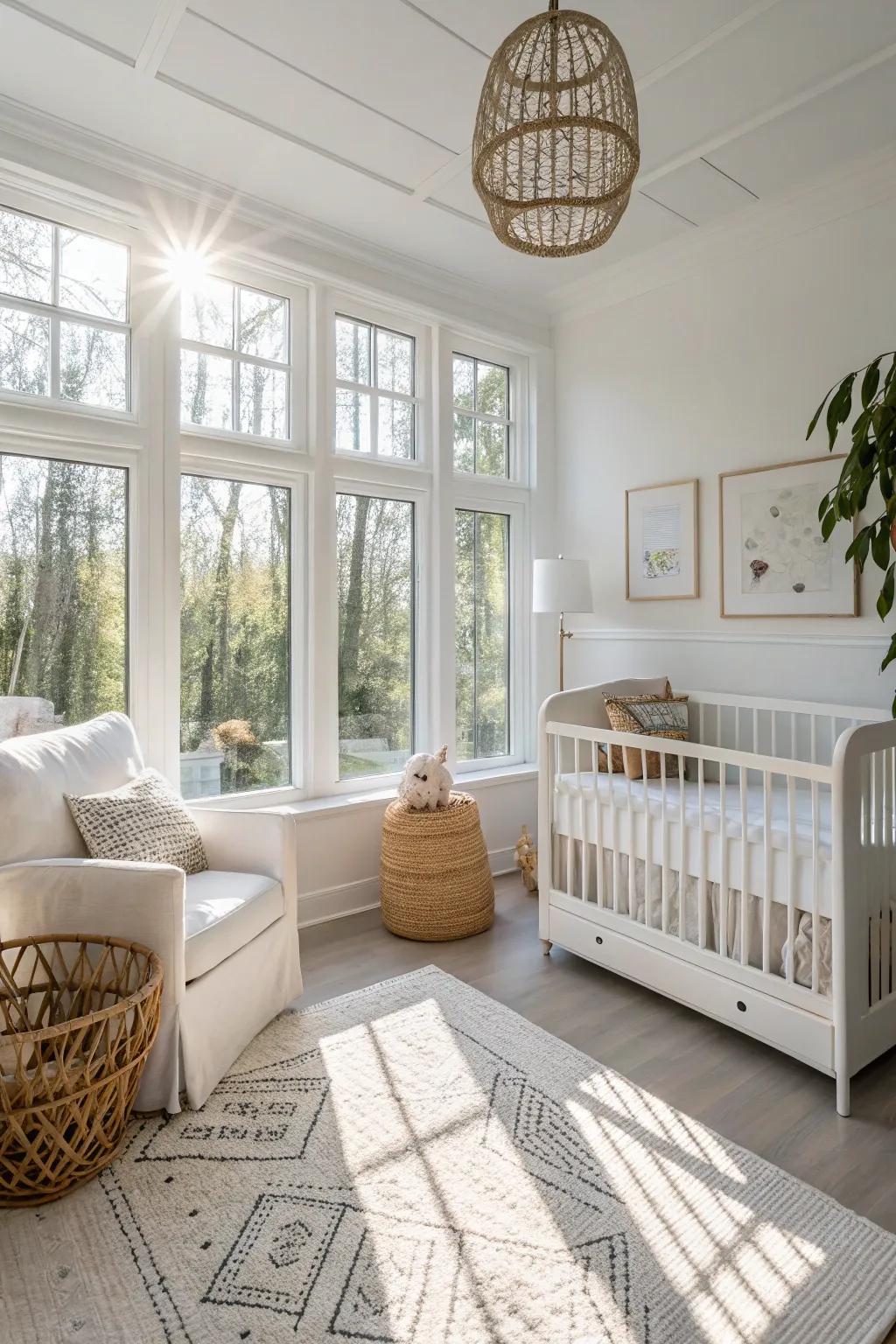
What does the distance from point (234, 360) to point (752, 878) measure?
103 inches

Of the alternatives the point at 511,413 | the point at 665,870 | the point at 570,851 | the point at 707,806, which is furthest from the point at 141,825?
the point at 511,413

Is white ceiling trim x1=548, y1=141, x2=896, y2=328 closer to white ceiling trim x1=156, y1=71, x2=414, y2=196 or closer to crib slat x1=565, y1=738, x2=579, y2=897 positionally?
white ceiling trim x1=156, y1=71, x2=414, y2=196

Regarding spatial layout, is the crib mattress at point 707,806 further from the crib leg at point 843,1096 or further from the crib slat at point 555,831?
the crib leg at point 843,1096

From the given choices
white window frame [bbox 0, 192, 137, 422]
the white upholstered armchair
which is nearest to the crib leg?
the white upholstered armchair

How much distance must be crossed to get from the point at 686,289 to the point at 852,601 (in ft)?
5.09

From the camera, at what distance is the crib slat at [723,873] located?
6.96 feet

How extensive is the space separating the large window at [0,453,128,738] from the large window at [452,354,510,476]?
65.1 inches

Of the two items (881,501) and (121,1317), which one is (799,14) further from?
(121,1317)

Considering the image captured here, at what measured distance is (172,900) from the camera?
181cm

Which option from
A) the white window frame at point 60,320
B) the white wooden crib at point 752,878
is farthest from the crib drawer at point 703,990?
the white window frame at point 60,320

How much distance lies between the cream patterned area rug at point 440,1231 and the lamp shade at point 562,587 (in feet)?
6.32


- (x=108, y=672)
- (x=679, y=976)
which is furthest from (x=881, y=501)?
(x=108, y=672)

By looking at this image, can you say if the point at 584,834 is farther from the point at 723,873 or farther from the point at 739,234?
the point at 739,234

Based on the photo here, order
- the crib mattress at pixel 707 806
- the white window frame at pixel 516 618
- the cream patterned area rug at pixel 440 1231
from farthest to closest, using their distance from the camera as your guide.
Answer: the white window frame at pixel 516 618 → the crib mattress at pixel 707 806 → the cream patterned area rug at pixel 440 1231
